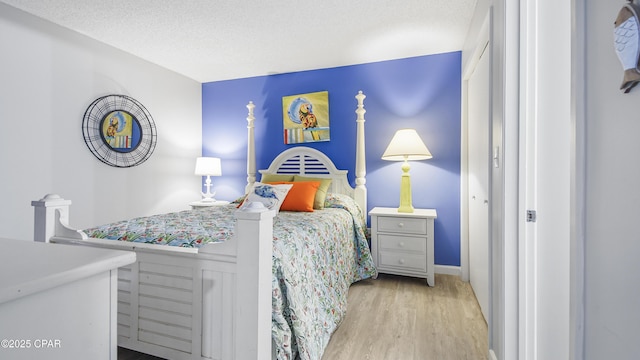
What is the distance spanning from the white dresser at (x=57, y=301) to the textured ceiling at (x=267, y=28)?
2256 millimetres

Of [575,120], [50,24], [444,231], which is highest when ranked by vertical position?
[50,24]

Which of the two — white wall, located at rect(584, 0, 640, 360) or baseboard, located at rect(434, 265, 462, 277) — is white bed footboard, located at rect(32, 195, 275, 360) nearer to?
white wall, located at rect(584, 0, 640, 360)

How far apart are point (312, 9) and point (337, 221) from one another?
1.75m

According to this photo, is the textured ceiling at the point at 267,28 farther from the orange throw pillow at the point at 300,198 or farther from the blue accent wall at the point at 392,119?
the orange throw pillow at the point at 300,198

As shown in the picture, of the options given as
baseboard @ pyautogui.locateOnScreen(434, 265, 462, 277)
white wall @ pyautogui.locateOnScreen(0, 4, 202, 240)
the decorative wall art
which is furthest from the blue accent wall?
the decorative wall art

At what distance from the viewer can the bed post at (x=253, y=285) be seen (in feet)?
4.00

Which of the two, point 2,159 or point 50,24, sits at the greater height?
point 50,24

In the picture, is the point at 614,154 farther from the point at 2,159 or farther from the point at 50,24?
the point at 50,24

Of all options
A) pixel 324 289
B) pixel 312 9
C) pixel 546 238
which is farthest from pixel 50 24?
pixel 546 238

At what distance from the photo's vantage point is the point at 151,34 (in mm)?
2752

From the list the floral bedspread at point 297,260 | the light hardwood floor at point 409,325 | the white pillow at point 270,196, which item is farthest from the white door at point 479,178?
the white pillow at point 270,196

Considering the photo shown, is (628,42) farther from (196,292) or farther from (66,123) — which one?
(66,123)

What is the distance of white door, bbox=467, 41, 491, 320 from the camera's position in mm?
2072

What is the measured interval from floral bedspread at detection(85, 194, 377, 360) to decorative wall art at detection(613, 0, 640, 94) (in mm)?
1328
